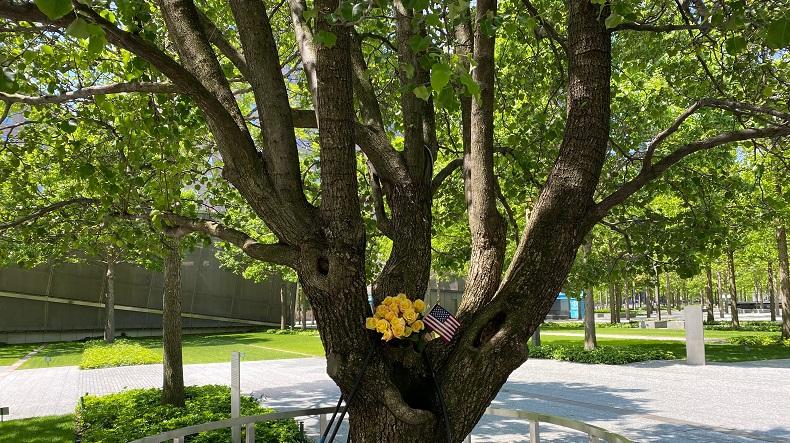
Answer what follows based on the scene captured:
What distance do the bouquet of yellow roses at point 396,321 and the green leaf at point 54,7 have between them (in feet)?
5.81

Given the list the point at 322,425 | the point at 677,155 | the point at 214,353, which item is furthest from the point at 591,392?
the point at 214,353

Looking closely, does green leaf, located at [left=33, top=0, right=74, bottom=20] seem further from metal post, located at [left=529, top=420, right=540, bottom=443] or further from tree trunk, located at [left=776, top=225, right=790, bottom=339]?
tree trunk, located at [left=776, top=225, right=790, bottom=339]

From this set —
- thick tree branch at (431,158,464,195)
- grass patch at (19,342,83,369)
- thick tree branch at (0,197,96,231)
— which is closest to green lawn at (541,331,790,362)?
thick tree branch at (431,158,464,195)

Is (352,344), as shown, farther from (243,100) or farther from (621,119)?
(243,100)

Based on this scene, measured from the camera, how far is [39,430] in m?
9.43

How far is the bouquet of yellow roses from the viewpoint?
9.26 ft

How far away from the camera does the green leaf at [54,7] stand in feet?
5.56

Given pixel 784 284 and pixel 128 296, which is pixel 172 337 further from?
pixel 128 296

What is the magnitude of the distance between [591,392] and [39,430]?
10.1 meters

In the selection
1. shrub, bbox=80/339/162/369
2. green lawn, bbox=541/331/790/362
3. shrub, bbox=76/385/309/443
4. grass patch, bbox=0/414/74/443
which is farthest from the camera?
shrub, bbox=80/339/162/369

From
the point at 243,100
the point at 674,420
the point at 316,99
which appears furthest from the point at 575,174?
the point at 243,100

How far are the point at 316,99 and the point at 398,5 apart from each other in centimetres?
114

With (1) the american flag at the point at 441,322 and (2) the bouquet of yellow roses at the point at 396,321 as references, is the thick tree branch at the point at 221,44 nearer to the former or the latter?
(2) the bouquet of yellow roses at the point at 396,321

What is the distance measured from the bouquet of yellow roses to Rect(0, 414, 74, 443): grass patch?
757 cm
